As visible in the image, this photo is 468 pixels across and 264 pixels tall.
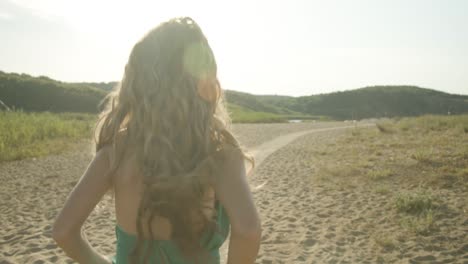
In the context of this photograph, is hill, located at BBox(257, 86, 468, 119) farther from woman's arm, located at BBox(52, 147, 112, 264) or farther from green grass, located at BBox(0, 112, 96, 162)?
woman's arm, located at BBox(52, 147, 112, 264)

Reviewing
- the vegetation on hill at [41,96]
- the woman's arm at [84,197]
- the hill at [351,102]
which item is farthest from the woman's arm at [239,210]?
the hill at [351,102]

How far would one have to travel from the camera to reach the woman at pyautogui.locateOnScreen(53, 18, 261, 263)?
1390 mm

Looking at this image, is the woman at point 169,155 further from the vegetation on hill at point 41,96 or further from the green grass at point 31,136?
the vegetation on hill at point 41,96

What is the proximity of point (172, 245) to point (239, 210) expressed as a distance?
414 mm

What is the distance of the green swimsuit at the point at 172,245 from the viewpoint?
1.58 metres

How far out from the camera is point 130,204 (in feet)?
4.99

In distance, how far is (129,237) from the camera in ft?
5.37

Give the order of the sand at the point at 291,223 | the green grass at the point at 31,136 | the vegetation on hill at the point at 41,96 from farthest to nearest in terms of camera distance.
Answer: the vegetation on hill at the point at 41,96
the green grass at the point at 31,136
the sand at the point at 291,223

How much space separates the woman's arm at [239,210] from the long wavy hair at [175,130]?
43 mm

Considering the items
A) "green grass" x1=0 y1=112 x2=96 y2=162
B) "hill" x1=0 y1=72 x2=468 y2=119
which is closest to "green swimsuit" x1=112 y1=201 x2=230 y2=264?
"green grass" x1=0 y1=112 x2=96 y2=162

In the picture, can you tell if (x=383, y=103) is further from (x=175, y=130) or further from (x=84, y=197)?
(x=84, y=197)

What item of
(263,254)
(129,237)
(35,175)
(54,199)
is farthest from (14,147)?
(129,237)

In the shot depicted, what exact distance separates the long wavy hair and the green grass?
43.5 feet

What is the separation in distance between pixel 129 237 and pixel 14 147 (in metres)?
14.9
